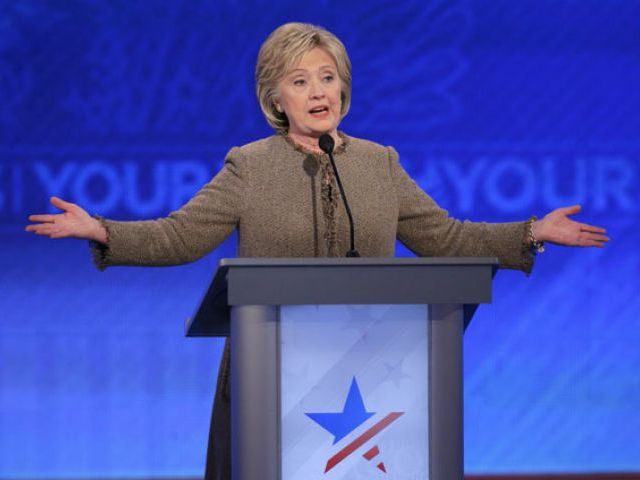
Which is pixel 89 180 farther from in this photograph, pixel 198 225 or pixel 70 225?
pixel 70 225

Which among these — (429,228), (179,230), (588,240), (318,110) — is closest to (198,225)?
(179,230)

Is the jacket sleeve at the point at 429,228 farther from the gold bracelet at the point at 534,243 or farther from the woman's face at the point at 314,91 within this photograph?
the woman's face at the point at 314,91

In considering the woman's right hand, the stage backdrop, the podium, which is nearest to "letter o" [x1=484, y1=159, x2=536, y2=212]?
the stage backdrop

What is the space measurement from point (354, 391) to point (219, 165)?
7.87 ft

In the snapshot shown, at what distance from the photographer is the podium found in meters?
1.56

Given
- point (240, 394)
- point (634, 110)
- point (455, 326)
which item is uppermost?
point (634, 110)

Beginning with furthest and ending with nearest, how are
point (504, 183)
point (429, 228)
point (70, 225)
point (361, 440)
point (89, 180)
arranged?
point (504, 183) < point (89, 180) < point (429, 228) < point (70, 225) < point (361, 440)

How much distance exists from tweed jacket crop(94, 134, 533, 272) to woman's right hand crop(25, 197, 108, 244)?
6 cm

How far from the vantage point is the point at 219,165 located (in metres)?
3.91

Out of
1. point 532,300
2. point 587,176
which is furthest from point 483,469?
point 587,176

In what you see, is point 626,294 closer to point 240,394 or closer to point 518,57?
point 518,57

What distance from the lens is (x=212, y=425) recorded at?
7.17 feet

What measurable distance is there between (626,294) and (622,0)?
1071 mm

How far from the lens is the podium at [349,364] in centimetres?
156
